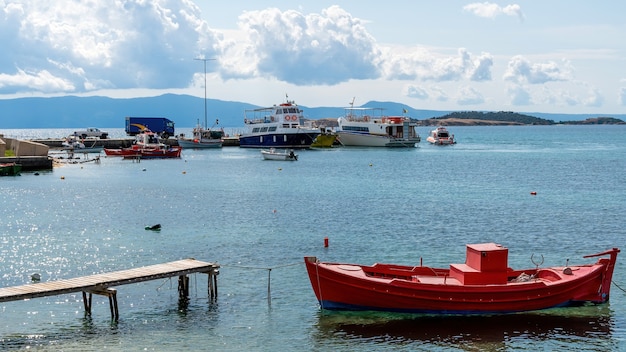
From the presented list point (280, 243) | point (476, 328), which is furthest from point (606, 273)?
point (280, 243)

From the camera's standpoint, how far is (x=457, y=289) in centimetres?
2595

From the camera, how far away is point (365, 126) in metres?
148

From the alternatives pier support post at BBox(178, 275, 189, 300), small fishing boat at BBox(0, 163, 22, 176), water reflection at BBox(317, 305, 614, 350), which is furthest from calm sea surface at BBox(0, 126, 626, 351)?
small fishing boat at BBox(0, 163, 22, 176)

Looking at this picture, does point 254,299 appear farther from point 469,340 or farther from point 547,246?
point 547,246

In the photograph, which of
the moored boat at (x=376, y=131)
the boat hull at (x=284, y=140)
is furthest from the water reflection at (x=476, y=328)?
the moored boat at (x=376, y=131)

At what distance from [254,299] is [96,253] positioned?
483 inches

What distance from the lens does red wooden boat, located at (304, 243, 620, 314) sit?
26000 mm

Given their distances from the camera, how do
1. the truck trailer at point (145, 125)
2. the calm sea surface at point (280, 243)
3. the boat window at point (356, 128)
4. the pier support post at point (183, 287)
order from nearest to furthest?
the calm sea surface at point (280, 243)
the pier support post at point (183, 287)
the boat window at point (356, 128)
the truck trailer at point (145, 125)

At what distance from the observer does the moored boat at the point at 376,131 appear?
146 meters

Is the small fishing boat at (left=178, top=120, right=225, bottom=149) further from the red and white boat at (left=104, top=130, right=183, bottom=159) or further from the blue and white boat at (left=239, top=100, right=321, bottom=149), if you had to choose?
the red and white boat at (left=104, top=130, right=183, bottom=159)

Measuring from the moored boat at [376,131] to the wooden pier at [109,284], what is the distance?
118344mm

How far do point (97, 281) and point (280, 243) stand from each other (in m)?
15.2

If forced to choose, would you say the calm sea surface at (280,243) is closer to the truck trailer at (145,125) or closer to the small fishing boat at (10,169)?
the small fishing boat at (10,169)

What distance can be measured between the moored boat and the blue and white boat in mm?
8485
